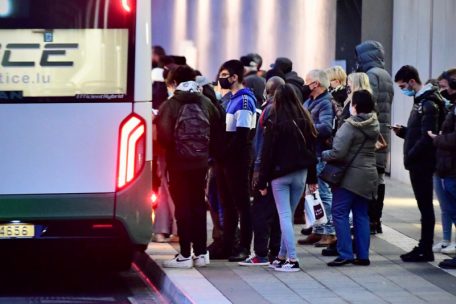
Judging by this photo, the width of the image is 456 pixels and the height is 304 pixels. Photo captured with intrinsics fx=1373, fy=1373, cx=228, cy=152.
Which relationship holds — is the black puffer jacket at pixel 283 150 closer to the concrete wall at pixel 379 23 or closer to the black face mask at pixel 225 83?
the black face mask at pixel 225 83

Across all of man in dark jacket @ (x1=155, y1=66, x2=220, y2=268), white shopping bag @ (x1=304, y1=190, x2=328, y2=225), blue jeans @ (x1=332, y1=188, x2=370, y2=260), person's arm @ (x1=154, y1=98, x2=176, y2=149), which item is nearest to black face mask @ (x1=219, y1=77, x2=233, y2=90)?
man in dark jacket @ (x1=155, y1=66, x2=220, y2=268)

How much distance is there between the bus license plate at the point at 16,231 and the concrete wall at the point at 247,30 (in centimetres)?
1326

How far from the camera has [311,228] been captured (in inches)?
591

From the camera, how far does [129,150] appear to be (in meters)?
11.5

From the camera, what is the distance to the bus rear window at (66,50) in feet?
37.2

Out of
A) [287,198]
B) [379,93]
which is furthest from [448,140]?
[379,93]

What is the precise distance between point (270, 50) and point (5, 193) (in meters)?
17.3

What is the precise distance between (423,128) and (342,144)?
847 mm

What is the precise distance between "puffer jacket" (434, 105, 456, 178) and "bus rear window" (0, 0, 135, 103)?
2.87 metres

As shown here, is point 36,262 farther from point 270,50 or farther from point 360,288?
point 270,50

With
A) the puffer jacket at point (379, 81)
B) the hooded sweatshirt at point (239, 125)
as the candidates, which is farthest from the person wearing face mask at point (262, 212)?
the puffer jacket at point (379, 81)

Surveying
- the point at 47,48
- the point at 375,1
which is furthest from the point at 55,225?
the point at 375,1

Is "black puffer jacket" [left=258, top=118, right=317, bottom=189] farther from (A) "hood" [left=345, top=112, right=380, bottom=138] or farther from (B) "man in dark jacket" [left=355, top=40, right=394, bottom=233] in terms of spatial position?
(B) "man in dark jacket" [left=355, top=40, right=394, bottom=233]

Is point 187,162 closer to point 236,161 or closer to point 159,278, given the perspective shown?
point 236,161
